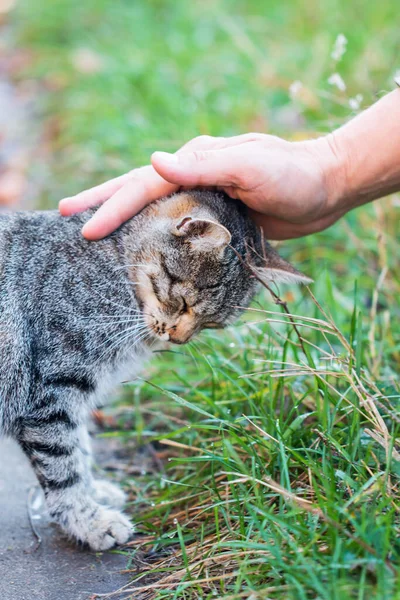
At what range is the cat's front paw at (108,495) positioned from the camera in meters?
2.42

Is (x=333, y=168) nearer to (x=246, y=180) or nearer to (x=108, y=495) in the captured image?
(x=246, y=180)

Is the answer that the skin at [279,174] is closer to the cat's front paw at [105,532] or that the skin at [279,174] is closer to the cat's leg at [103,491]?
→ the cat's leg at [103,491]

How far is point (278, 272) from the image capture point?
2408 millimetres

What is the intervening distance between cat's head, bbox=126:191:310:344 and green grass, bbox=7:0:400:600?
18 centimetres

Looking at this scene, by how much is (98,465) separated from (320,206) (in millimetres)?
1332

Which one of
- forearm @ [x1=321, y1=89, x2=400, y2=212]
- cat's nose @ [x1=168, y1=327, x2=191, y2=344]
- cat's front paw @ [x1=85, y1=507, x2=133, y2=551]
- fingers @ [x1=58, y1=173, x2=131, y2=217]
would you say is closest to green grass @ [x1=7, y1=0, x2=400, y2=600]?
cat's front paw @ [x1=85, y1=507, x2=133, y2=551]

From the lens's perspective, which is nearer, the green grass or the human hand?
the green grass

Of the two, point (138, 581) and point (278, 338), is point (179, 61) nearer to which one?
point (278, 338)

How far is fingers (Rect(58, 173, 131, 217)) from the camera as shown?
101 inches

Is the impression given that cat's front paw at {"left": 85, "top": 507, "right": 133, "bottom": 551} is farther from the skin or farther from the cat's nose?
the skin

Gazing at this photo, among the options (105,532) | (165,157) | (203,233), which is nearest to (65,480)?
(105,532)

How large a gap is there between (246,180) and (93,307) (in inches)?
26.4

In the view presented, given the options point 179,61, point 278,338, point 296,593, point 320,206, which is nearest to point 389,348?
point 278,338

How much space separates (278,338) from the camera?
2.63m
